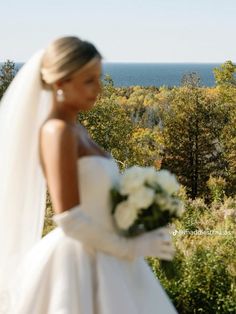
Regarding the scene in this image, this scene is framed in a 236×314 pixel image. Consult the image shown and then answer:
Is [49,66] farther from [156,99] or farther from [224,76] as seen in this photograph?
[156,99]

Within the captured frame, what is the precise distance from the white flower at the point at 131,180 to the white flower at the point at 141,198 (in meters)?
0.02

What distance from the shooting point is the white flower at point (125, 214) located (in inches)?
109

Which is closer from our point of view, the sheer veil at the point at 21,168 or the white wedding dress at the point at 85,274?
the white wedding dress at the point at 85,274

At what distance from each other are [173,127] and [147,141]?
11.2 meters

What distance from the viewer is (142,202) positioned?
2752 mm

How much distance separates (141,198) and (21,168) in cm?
68

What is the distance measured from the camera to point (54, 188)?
8.66 ft

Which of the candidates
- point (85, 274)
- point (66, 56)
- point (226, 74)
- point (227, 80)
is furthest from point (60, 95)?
point (227, 80)

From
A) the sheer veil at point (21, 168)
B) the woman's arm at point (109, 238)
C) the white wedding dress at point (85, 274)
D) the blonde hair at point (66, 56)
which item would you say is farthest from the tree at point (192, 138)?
the blonde hair at point (66, 56)

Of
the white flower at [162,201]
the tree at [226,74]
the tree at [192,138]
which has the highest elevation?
the white flower at [162,201]

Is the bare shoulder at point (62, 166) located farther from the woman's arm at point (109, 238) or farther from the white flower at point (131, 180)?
the white flower at point (131, 180)

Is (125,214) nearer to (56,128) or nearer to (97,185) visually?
(97,185)

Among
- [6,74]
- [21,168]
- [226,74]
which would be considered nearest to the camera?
[21,168]

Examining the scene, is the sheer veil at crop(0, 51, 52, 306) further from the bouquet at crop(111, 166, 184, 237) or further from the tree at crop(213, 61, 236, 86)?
the tree at crop(213, 61, 236, 86)
